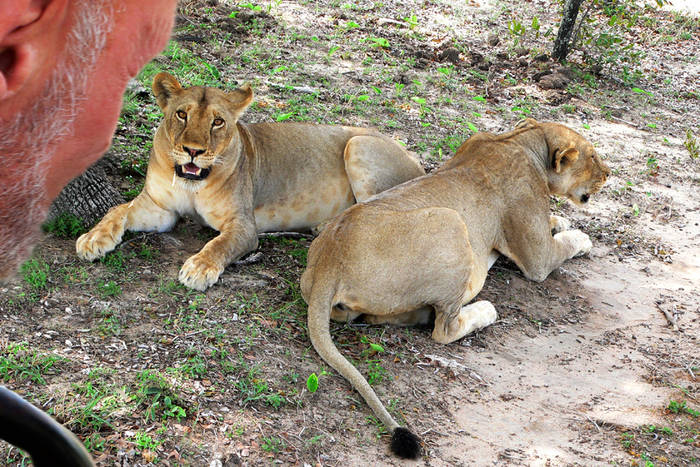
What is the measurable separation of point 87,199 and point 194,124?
900mm

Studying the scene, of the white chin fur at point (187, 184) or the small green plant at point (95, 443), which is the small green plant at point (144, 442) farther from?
the white chin fur at point (187, 184)

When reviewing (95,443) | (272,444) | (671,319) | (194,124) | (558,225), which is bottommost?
(671,319)

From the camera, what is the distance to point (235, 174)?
4.96 m

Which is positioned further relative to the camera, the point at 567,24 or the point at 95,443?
the point at 567,24

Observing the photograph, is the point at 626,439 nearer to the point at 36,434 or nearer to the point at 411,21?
the point at 36,434

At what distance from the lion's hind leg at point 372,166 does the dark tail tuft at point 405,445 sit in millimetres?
2488

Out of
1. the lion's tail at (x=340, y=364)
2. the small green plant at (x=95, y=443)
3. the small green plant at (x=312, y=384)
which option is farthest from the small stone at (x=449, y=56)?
the small green plant at (x=95, y=443)

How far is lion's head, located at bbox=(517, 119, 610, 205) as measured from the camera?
222 inches

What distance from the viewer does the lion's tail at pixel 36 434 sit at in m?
1.03

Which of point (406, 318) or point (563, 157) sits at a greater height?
point (563, 157)

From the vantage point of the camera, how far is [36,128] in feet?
2.54

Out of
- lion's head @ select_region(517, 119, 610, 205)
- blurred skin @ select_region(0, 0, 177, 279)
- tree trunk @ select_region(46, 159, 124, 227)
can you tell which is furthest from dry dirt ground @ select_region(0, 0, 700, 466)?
blurred skin @ select_region(0, 0, 177, 279)

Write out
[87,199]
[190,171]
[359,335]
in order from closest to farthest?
[359,335]
[190,171]
[87,199]

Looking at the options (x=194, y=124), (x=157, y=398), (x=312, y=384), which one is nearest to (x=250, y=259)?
(x=194, y=124)
